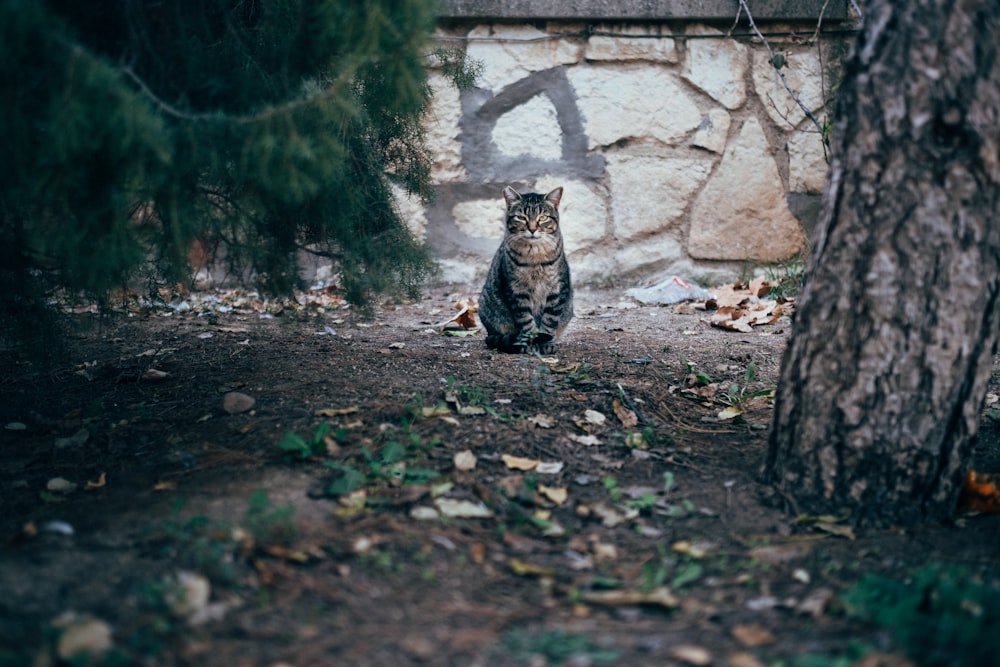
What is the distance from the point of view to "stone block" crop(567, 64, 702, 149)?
537cm

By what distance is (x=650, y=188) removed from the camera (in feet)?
18.1

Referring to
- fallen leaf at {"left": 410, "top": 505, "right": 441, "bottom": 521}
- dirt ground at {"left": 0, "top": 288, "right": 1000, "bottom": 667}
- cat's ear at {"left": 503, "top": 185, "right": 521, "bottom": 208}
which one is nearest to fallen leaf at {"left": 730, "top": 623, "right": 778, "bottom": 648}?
dirt ground at {"left": 0, "top": 288, "right": 1000, "bottom": 667}

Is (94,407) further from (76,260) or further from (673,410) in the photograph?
(673,410)

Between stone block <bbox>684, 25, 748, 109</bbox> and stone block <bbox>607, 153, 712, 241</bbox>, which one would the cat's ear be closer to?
stone block <bbox>607, 153, 712, 241</bbox>

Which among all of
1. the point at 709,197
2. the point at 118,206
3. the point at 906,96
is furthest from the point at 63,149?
the point at 709,197

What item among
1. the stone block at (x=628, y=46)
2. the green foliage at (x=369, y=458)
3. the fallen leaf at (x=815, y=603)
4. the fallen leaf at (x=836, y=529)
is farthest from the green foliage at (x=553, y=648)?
the stone block at (x=628, y=46)

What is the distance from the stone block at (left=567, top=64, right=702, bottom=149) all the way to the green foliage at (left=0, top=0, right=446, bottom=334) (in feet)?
8.55

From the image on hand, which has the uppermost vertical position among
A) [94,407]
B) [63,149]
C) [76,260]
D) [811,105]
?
[811,105]

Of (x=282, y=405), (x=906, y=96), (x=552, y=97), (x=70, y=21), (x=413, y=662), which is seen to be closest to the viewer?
(x=413, y=662)

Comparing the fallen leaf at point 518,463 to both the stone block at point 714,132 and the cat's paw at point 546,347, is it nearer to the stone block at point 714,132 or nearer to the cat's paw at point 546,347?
the cat's paw at point 546,347

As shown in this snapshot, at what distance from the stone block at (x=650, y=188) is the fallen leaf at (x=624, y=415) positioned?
9.17 feet

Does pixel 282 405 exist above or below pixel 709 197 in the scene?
below

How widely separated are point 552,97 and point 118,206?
150 inches

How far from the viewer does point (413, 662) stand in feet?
5.14
